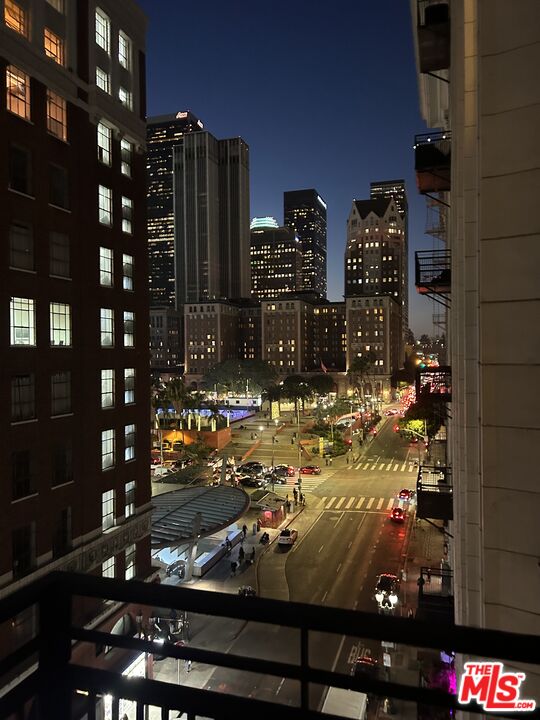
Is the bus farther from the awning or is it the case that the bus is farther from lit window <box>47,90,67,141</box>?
lit window <box>47,90,67,141</box>

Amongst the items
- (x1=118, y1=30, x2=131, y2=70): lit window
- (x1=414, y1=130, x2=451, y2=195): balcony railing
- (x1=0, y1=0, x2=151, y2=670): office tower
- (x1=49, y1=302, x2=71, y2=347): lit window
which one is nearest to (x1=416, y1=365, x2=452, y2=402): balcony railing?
(x1=414, y1=130, x2=451, y2=195): balcony railing

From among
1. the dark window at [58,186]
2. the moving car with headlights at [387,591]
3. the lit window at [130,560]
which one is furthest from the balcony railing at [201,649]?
the moving car with headlights at [387,591]

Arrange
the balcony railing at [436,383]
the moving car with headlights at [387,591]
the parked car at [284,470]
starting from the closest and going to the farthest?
the balcony railing at [436,383] < the moving car with headlights at [387,591] < the parked car at [284,470]

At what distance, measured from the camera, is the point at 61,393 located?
23766 millimetres

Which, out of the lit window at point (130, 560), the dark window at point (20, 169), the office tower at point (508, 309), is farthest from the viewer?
the lit window at point (130, 560)

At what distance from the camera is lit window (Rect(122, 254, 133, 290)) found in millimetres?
29188

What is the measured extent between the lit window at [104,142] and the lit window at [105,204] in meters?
1.40

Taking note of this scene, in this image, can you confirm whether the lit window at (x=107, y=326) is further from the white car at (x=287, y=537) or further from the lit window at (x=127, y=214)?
the white car at (x=287, y=537)

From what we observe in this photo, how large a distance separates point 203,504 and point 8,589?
2289cm

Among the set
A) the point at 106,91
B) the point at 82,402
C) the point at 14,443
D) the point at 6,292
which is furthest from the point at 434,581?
the point at 106,91

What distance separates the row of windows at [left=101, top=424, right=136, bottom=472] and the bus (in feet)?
47.2

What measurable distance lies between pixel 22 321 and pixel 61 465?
256 inches

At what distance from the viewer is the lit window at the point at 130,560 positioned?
28280 mm

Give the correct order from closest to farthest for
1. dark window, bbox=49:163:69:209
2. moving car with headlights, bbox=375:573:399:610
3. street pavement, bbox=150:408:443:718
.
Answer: dark window, bbox=49:163:69:209 → street pavement, bbox=150:408:443:718 → moving car with headlights, bbox=375:573:399:610
